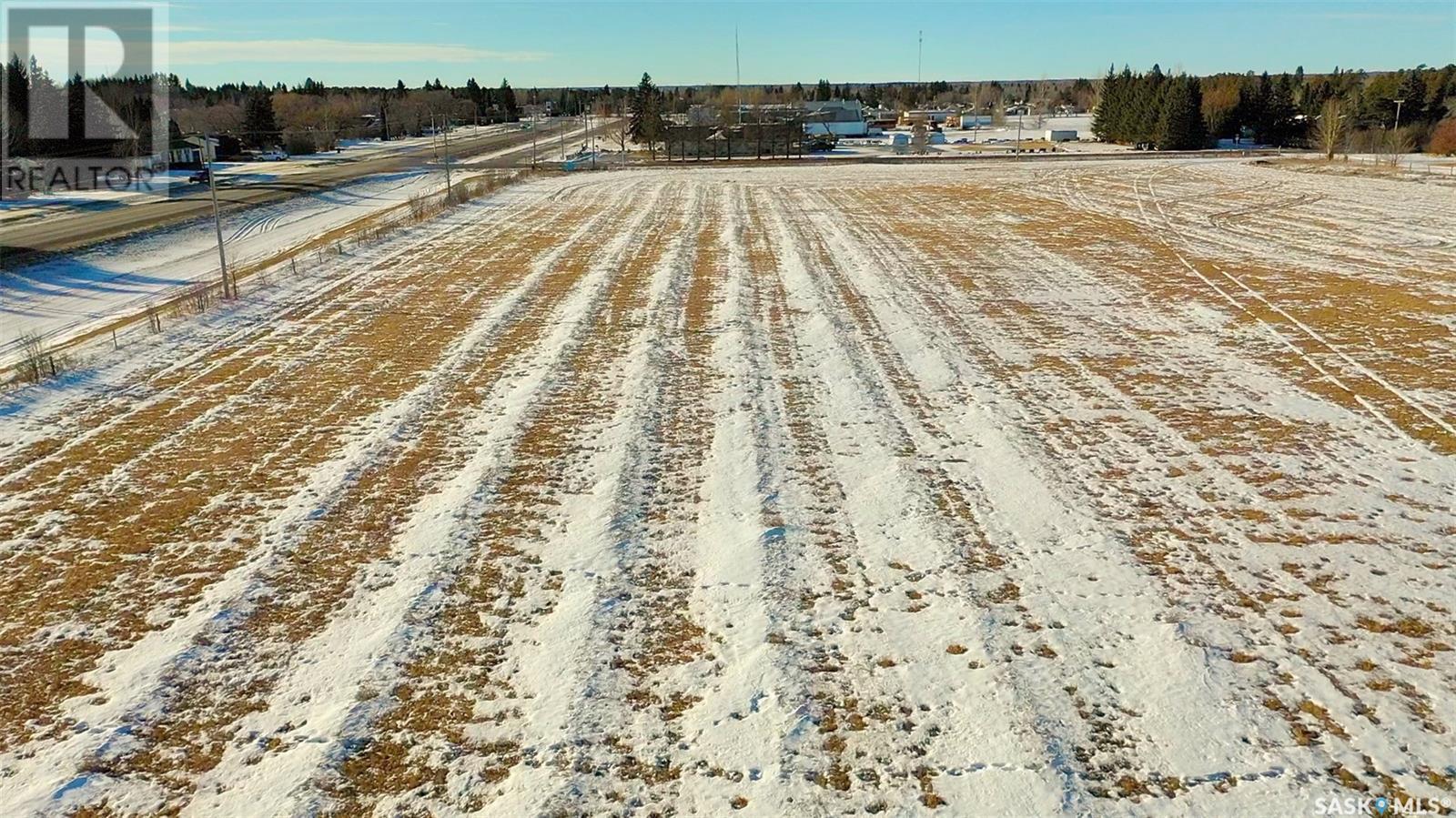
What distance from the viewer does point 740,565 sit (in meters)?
8.59

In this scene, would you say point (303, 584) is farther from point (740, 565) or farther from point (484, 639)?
point (740, 565)

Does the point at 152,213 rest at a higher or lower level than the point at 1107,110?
lower

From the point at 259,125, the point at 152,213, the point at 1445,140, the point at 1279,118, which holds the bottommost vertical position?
the point at 152,213

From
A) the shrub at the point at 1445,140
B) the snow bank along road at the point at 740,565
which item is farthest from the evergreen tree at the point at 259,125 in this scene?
the shrub at the point at 1445,140

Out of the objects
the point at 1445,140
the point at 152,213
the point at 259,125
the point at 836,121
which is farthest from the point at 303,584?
the point at 836,121

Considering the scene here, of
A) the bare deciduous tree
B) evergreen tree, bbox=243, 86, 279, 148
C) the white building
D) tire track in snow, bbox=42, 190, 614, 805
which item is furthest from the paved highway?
the bare deciduous tree

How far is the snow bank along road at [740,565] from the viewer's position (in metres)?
5.95

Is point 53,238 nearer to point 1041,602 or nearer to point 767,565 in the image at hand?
point 767,565

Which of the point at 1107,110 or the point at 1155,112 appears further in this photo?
the point at 1107,110

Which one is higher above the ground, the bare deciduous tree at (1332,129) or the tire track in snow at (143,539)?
the bare deciduous tree at (1332,129)

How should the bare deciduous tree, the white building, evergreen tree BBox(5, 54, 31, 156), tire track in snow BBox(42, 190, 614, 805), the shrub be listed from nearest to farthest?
tire track in snow BBox(42, 190, 614, 805)
evergreen tree BBox(5, 54, 31, 156)
the bare deciduous tree
the shrub
the white building

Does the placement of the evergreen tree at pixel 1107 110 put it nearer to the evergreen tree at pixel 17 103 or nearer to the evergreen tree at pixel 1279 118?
the evergreen tree at pixel 1279 118

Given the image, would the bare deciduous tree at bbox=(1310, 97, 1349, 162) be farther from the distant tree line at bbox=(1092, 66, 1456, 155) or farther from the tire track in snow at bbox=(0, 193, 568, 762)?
the tire track in snow at bbox=(0, 193, 568, 762)

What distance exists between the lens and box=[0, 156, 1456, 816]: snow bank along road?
5953mm
